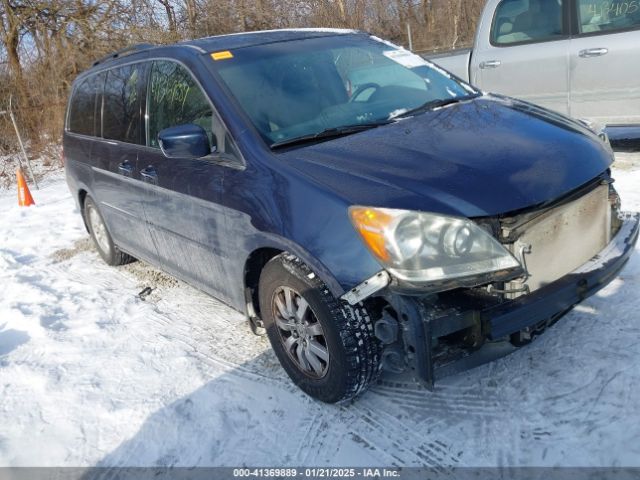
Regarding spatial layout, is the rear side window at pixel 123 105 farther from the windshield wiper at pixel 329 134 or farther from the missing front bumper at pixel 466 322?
the missing front bumper at pixel 466 322

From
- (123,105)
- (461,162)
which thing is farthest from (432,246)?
(123,105)

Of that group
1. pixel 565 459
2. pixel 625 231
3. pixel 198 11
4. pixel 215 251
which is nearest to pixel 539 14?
pixel 625 231

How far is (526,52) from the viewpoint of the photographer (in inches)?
255

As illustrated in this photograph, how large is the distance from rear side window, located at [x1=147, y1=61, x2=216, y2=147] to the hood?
30.2 inches

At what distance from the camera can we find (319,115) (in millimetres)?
3264

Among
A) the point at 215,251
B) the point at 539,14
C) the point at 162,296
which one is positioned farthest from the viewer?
the point at 539,14

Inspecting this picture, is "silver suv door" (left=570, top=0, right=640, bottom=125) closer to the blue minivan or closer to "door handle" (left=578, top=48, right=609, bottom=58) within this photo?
"door handle" (left=578, top=48, right=609, bottom=58)

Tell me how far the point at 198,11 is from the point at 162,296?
14.0 m

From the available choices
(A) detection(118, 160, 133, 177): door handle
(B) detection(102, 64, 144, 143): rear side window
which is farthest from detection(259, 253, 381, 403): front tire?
(B) detection(102, 64, 144, 143): rear side window

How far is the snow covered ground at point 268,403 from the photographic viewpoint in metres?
2.60

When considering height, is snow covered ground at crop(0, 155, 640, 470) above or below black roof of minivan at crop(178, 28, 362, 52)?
below

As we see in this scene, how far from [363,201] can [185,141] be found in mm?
1173

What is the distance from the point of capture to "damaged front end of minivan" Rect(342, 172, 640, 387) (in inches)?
93.7

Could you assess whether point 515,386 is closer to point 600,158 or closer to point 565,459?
point 565,459
